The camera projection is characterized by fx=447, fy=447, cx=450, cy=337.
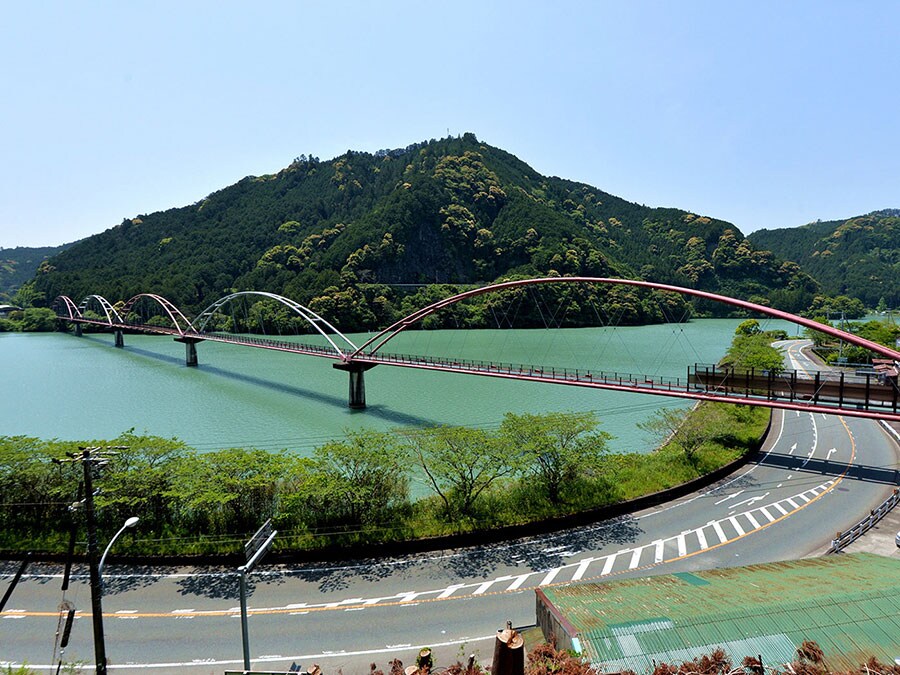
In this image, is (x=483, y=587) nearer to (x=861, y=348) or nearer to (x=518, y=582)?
(x=518, y=582)

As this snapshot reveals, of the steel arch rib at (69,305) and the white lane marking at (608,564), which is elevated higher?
the steel arch rib at (69,305)

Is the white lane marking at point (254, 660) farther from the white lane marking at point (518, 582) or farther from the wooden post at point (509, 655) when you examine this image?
the wooden post at point (509, 655)

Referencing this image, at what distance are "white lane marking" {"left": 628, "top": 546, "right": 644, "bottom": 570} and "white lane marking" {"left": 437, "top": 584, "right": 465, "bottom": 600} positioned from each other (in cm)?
455

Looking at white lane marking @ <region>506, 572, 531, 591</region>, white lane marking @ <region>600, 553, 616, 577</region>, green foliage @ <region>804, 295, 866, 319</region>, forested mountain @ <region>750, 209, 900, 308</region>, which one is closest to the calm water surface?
white lane marking @ <region>506, 572, 531, 591</region>

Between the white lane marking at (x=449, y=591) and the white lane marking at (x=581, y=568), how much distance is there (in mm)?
2881

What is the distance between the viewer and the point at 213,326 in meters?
88.7

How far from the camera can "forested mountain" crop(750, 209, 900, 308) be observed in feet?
464

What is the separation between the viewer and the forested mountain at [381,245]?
3812 inches

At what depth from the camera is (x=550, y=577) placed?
11.2 m

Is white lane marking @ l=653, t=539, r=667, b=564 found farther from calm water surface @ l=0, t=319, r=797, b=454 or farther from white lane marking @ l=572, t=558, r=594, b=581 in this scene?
calm water surface @ l=0, t=319, r=797, b=454

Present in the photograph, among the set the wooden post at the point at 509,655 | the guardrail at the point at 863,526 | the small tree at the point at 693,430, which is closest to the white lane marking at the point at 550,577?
the guardrail at the point at 863,526

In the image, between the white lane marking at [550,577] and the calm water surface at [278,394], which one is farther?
the calm water surface at [278,394]

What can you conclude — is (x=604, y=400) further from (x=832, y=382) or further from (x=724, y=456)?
(x=832, y=382)

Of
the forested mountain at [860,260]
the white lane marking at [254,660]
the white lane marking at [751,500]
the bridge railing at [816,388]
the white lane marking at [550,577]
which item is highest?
the forested mountain at [860,260]
